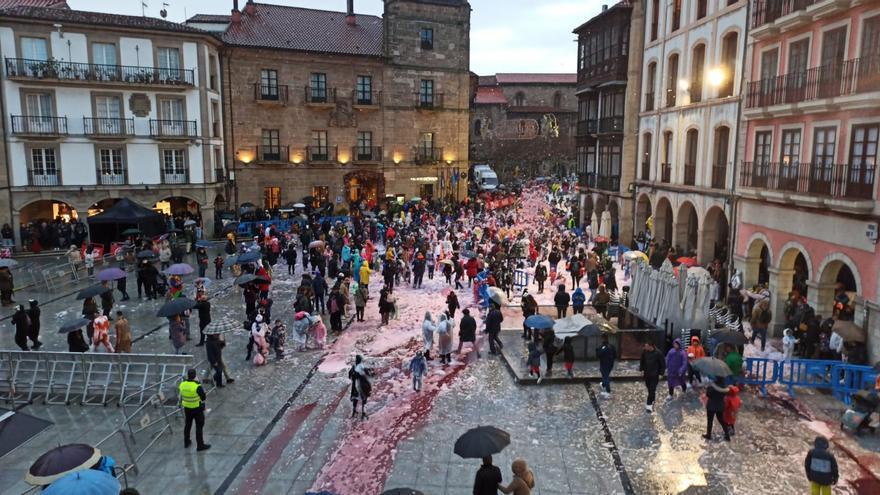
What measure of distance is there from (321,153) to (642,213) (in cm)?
2293

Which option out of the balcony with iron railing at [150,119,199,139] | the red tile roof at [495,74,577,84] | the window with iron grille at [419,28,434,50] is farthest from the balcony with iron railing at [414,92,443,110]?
the red tile roof at [495,74,577,84]

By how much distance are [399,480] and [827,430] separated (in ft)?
29.4

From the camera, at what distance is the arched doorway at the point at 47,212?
116ft

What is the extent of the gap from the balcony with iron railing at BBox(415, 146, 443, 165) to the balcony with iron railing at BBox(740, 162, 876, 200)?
29.1 meters

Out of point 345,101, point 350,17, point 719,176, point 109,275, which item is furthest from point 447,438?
point 350,17

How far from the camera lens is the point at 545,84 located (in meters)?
81.2

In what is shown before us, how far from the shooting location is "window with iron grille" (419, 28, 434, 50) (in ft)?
154

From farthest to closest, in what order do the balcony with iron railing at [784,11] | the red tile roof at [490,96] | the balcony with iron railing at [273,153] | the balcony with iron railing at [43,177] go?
the red tile roof at [490,96] < the balcony with iron railing at [273,153] < the balcony with iron railing at [43,177] < the balcony with iron railing at [784,11]

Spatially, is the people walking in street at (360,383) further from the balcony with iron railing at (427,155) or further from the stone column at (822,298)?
the balcony with iron railing at (427,155)

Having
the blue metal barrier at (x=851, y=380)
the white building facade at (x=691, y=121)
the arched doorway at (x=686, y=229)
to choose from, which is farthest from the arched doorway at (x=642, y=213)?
the blue metal barrier at (x=851, y=380)

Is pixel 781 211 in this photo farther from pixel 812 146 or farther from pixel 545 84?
pixel 545 84

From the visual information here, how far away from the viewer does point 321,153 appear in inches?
1783

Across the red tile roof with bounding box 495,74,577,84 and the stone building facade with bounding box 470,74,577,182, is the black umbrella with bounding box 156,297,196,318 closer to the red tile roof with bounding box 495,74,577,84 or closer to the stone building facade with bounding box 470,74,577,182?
the stone building facade with bounding box 470,74,577,182

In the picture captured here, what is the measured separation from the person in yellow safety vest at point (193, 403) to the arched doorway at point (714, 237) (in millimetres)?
21071
